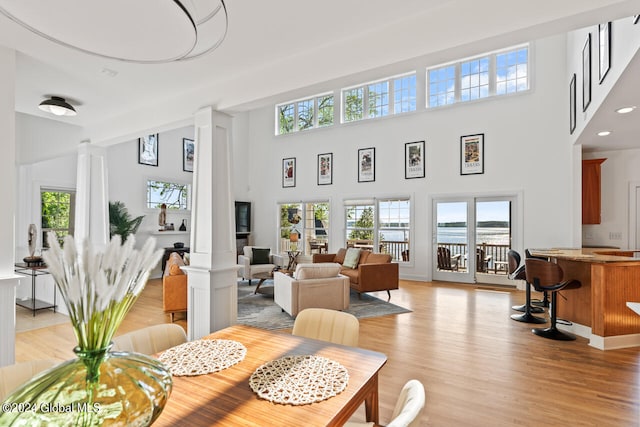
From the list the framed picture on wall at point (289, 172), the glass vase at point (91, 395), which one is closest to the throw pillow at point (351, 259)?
the framed picture on wall at point (289, 172)

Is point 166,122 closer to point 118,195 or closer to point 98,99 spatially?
point 98,99

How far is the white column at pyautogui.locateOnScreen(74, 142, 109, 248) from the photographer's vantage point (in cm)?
428

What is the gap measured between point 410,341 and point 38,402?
345cm

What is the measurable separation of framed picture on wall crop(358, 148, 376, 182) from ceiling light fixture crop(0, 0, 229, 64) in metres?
6.96

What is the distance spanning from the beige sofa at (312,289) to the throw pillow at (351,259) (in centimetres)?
153

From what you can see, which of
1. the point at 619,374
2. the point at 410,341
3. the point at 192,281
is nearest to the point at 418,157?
the point at 410,341

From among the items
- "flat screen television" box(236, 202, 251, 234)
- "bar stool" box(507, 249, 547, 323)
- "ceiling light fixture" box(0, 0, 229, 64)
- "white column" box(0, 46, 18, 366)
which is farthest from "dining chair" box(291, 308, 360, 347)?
"flat screen television" box(236, 202, 251, 234)

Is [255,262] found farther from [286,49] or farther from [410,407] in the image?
[410,407]

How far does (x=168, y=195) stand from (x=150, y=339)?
7.35 m

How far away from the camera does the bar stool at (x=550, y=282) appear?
3686 millimetres

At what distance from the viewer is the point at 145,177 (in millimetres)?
7879

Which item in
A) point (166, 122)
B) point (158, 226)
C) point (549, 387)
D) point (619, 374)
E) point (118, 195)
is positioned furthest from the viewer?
point (158, 226)

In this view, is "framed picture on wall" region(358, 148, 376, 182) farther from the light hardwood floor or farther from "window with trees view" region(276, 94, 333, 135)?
the light hardwood floor

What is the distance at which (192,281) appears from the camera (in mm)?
3111
